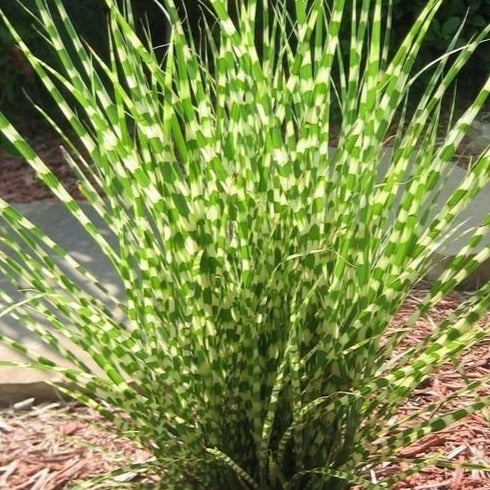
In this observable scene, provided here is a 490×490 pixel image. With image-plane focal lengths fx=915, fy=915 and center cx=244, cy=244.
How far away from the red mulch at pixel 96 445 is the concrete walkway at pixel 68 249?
0.17 feet

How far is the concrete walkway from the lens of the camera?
79.4 inches

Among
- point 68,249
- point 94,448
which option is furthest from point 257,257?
point 68,249

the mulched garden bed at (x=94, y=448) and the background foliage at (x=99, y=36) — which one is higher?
the background foliage at (x=99, y=36)

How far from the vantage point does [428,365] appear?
1237 millimetres

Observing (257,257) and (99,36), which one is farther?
(99,36)

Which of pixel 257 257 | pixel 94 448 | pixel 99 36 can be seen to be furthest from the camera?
pixel 99 36

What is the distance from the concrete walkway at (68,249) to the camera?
2.02 meters

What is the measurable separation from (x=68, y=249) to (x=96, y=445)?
1.30 m

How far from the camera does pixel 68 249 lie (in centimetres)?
286

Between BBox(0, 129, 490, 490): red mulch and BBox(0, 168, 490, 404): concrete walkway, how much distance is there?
0.17 feet

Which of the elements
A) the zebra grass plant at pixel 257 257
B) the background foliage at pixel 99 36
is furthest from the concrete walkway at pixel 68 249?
the background foliage at pixel 99 36


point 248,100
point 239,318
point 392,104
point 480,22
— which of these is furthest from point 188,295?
point 480,22

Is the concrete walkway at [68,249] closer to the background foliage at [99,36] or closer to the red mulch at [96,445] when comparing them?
the red mulch at [96,445]

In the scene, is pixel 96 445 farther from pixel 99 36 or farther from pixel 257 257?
pixel 99 36
